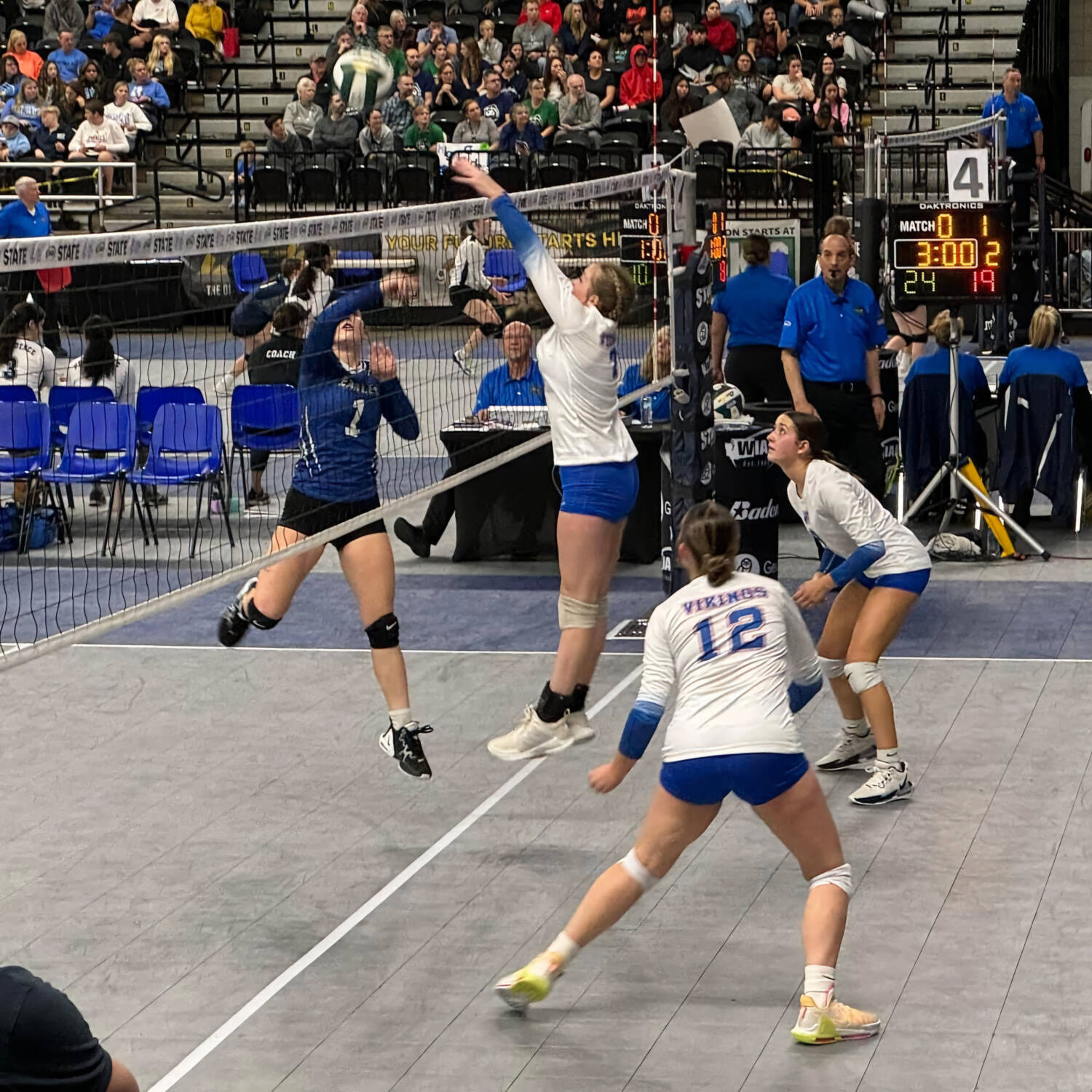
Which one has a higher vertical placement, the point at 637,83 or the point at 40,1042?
the point at 637,83

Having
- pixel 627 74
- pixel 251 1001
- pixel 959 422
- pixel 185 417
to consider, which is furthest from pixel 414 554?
pixel 627 74

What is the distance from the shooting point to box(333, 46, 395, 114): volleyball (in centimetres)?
2669

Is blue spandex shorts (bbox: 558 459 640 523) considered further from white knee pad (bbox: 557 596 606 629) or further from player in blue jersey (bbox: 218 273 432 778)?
player in blue jersey (bbox: 218 273 432 778)

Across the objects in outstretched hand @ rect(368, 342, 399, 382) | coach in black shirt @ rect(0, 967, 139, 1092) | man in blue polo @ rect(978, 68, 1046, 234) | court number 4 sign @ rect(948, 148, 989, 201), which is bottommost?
coach in black shirt @ rect(0, 967, 139, 1092)

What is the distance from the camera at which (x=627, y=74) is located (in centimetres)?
2658

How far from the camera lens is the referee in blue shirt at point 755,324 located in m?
14.2

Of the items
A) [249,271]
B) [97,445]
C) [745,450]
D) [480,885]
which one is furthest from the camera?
[249,271]

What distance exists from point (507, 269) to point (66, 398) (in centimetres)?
427

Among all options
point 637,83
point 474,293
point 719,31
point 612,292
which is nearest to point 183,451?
point 474,293

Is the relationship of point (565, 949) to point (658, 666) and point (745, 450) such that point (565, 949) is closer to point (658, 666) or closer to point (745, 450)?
point (658, 666)

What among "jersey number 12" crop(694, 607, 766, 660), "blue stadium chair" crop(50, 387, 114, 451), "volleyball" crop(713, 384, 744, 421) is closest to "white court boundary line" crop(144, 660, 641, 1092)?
"jersey number 12" crop(694, 607, 766, 660)

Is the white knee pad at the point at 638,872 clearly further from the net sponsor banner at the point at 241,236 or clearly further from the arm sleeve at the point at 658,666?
the net sponsor banner at the point at 241,236

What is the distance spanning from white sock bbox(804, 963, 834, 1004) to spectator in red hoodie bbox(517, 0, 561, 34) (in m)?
24.3

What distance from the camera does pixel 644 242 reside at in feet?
42.4
